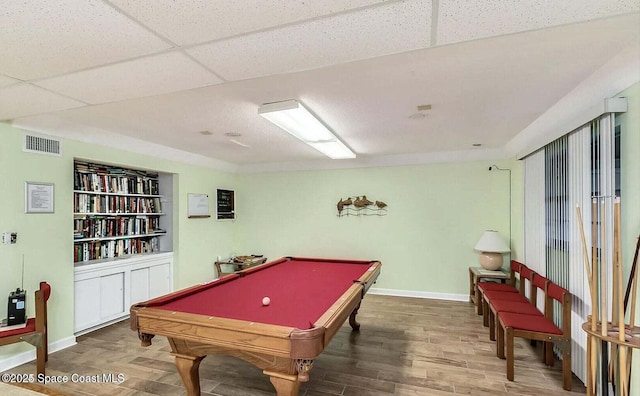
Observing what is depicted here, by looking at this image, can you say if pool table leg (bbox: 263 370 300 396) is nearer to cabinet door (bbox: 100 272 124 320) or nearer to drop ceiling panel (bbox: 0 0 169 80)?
drop ceiling panel (bbox: 0 0 169 80)

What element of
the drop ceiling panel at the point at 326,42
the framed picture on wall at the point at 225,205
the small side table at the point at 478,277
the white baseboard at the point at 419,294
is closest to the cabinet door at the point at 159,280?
the framed picture on wall at the point at 225,205

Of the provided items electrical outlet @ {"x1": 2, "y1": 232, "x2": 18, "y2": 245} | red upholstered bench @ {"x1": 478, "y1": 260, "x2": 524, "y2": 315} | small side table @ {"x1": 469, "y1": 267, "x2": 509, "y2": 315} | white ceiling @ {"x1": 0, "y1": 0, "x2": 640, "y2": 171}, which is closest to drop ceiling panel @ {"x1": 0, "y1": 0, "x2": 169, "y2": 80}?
white ceiling @ {"x1": 0, "y1": 0, "x2": 640, "y2": 171}

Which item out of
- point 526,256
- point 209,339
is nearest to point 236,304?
point 209,339

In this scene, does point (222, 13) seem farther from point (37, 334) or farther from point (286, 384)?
point (37, 334)

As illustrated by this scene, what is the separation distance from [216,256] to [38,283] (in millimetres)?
2755

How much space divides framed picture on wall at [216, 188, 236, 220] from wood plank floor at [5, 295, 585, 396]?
2.45 meters

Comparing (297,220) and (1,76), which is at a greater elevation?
(1,76)

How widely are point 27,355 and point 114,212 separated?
1842 millimetres

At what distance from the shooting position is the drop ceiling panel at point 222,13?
119 centimetres

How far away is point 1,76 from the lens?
1.81m

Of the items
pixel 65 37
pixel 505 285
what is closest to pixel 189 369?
pixel 65 37

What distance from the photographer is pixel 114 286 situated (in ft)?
12.8

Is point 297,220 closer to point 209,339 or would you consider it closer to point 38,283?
point 38,283

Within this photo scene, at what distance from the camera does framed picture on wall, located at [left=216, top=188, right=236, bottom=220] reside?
18.7 feet
